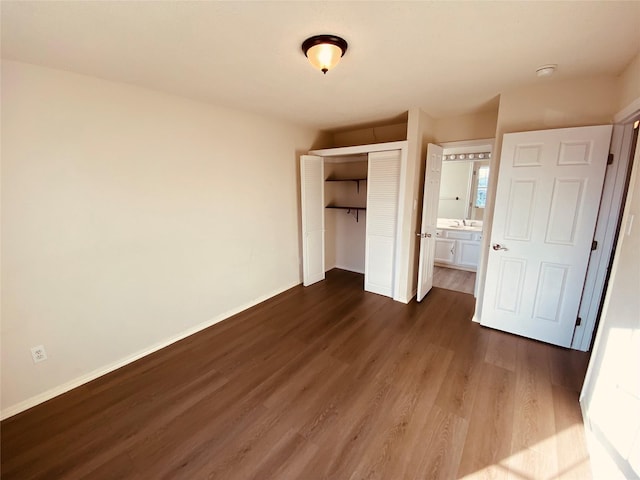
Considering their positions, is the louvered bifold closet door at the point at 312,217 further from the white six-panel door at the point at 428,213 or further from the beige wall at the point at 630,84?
the beige wall at the point at 630,84

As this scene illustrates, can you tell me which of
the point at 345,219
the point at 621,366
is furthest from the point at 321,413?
the point at 345,219

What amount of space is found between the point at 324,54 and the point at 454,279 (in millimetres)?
3905

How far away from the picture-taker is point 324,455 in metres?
1.53

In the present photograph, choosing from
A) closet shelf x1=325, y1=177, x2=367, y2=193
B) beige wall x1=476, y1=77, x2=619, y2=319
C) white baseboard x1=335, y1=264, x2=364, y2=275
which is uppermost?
beige wall x1=476, y1=77, x2=619, y2=319

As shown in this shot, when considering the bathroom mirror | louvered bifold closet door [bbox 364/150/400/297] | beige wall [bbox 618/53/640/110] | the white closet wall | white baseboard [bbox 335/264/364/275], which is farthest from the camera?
the bathroom mirror

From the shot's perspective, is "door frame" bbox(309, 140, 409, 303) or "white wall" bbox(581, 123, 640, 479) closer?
"white wall" bbox(581, 123, 640, 479)

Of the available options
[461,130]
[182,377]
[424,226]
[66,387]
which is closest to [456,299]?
[424,226]

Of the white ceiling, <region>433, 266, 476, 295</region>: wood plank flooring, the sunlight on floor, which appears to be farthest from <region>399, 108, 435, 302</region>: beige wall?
the sunlight on floor

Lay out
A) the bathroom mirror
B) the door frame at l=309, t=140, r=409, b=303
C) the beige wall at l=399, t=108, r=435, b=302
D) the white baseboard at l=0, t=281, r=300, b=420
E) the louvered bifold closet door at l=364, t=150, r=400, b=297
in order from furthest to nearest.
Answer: the bathroom mirror < the louvered bifold closet door at l=364, t=150, r=400, b=297 < the door frame at l=309, t=140, r=409, b=303 < the beige wall at l=399, t=108, r=435, b=302 < the white baseboard at l=0, t=281, r=300, b=420

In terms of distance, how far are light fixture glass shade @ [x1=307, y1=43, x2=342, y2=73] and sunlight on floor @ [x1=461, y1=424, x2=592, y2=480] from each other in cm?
249

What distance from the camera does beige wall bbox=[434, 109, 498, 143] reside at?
10.0 feet

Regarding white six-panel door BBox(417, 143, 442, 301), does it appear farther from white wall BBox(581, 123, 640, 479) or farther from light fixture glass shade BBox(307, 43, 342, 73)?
light fixture glass shade BBox(307, 43, 342, 73)

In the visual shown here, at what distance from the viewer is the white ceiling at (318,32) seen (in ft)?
4.27

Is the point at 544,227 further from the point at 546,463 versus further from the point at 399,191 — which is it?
the point at 546,463
